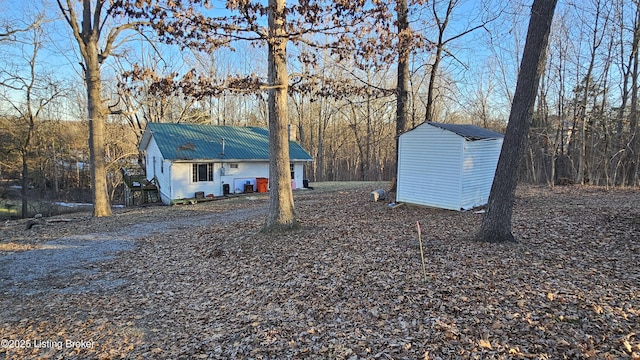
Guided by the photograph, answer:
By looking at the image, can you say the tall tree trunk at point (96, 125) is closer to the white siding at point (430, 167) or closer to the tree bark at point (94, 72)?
the tree bark at point (94, 72)

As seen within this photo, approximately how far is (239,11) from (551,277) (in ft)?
23.0

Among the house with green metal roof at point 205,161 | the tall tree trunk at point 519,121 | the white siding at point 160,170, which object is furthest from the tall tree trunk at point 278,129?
the white siding at point 160,170

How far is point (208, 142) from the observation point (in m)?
20.6

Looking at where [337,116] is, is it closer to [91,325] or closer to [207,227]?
[207,227]

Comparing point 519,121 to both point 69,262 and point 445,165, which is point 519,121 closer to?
point 445,165

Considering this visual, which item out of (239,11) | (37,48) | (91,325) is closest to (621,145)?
(239,11)

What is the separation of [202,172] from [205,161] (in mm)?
672

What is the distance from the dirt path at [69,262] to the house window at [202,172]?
806cm

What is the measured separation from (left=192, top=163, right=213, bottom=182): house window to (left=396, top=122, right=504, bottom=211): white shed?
12081 millimetres

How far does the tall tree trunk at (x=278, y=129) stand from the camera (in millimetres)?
7535

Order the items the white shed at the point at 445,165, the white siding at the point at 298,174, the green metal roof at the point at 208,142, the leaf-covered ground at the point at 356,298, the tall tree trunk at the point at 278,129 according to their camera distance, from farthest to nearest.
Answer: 1. the white siding at the point at 298,174
2. the green metal roof at the point at 208,142
3. the white shed at the point at 445,165
4. the tall tree trunk at the point at 278,129
5. the leaf-covered ground at the point at 356,298

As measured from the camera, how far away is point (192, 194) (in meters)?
18.8

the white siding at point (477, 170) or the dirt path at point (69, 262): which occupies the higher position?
the white siding at point (477, 170)

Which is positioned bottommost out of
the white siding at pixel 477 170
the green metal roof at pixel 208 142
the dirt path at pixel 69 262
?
the dirt path at pixel 69 262
